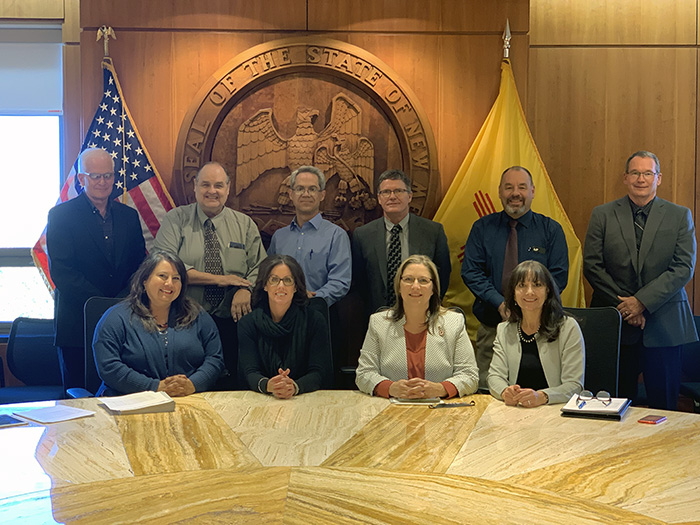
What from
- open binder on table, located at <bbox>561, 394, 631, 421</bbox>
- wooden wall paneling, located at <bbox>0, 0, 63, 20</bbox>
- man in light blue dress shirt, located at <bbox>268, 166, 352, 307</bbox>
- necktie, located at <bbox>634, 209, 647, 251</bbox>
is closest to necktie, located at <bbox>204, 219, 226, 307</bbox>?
man in light blue dress shirt, located at <bbox>268, 166, 352, 307</bbox>

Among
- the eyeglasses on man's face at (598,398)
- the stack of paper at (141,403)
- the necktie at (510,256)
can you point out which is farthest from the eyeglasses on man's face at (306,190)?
the eyeglasses on man's face at (598,398)

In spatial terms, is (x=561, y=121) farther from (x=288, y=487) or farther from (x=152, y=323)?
(x=288, y=487)

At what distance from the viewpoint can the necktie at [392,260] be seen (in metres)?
4.13

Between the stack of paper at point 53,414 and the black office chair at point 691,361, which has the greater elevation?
the stack of paper at point 53,414

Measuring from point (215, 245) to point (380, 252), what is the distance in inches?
35.8

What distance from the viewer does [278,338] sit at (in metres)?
Answer: 3.38

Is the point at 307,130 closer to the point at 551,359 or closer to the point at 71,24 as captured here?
the point at 71,24

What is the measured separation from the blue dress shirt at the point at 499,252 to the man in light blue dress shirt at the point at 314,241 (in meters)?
0.70

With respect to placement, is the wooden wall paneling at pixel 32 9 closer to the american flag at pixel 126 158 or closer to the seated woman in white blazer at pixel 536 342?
the american flag at pixel 126 158

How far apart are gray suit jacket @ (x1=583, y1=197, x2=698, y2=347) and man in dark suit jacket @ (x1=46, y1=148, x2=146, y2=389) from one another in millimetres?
2613

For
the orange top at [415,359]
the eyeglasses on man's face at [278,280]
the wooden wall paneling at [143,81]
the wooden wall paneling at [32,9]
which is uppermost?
the wooden wall paneling at [32,9]

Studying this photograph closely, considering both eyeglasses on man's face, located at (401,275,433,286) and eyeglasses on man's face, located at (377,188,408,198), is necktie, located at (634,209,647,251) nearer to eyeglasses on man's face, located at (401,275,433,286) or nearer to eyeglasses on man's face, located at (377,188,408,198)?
eyeglasses on man's face, located at (377,188,408,198)

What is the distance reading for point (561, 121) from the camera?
5.12 metres

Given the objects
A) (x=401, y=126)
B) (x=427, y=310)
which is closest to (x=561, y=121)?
(x=401, y=126)
